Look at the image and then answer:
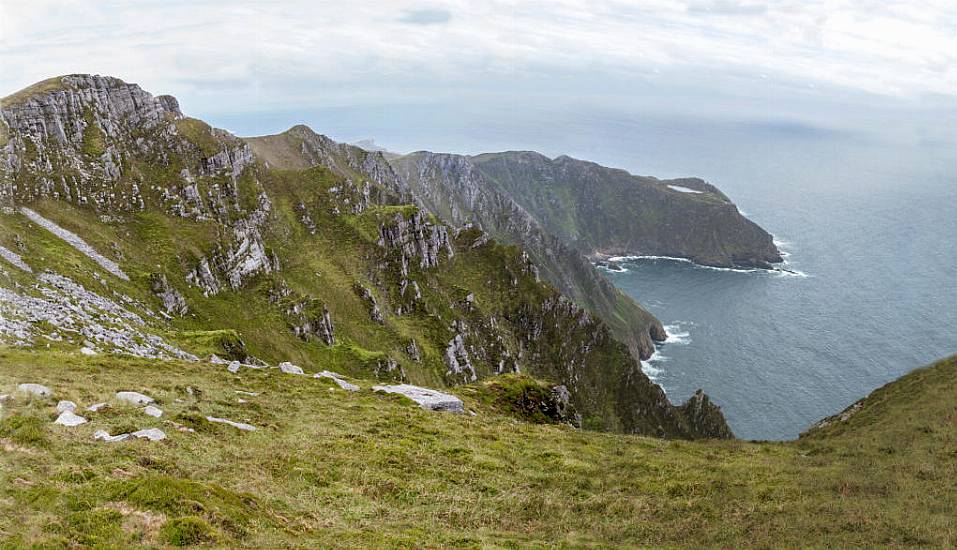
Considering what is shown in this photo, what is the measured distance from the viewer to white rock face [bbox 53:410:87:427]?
910 inches

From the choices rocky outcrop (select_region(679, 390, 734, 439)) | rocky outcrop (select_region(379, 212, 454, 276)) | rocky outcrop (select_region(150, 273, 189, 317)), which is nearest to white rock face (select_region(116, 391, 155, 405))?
rocky outcrop (select_region(150, 273, 189, 317))

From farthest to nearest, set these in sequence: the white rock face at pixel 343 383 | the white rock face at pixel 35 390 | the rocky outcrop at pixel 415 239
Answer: the rocky outcrop at pixel 415 239 < the white rock face at pixel 343 383 < the white rock face at pixel 35 390

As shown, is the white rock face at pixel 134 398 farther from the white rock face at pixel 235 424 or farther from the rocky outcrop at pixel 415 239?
the rocky outcrop at pixel 415 239

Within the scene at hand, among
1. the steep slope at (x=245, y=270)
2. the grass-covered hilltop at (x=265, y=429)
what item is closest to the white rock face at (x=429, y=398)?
the grass-covered hilltop at (x=265, y=429)

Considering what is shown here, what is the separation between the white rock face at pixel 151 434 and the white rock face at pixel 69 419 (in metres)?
2.36

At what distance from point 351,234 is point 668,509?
4785 inches

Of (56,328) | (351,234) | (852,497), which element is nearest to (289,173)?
(351,234)

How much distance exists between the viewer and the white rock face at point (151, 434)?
24469 millimetres

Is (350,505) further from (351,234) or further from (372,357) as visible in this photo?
(351,234)

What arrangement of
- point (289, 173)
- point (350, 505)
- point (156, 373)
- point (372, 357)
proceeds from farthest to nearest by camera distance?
point (289, 173), point (372, 357), point (156, 373), point (350, 505)

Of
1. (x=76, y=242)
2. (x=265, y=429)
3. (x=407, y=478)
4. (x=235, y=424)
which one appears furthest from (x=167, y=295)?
(x=407, y=478)

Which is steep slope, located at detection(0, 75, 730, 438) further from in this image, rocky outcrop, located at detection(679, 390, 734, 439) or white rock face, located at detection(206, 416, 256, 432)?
white rock face, located at detection(206, 416, 256, 432)

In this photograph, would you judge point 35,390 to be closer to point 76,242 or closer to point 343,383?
point 343,383

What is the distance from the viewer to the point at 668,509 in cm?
2891
